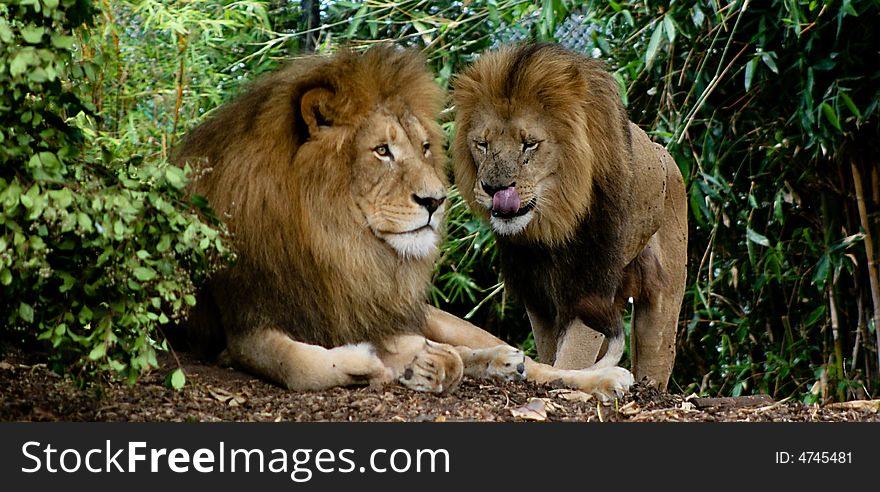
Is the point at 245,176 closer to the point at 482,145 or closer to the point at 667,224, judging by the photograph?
the point at 482,145

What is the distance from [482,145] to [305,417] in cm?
136

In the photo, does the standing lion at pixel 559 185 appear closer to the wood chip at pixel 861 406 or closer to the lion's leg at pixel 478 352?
the lion's leg at pixel 478 352

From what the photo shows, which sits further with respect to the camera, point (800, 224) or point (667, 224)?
point (800, 224)

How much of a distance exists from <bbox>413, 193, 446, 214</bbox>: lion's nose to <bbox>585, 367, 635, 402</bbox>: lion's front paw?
0.73m

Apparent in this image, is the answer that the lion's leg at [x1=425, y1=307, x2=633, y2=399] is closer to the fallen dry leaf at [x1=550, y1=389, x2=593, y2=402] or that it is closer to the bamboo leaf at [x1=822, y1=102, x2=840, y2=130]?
the fallen dry leaf at [x1=550, y1=389, x2=593, y2=402]

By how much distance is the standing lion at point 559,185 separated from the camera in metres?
3.90

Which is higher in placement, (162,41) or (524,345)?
(162,41)

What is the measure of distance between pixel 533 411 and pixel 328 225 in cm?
76

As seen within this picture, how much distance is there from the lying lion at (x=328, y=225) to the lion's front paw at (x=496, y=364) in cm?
18

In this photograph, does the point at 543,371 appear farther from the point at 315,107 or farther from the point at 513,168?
the point at 315,107

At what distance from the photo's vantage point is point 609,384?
3.45 meters

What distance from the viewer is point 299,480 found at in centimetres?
253

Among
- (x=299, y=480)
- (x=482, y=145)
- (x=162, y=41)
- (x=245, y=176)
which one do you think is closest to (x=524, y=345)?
(x=162, y=41)

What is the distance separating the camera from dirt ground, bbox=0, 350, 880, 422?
296cm
